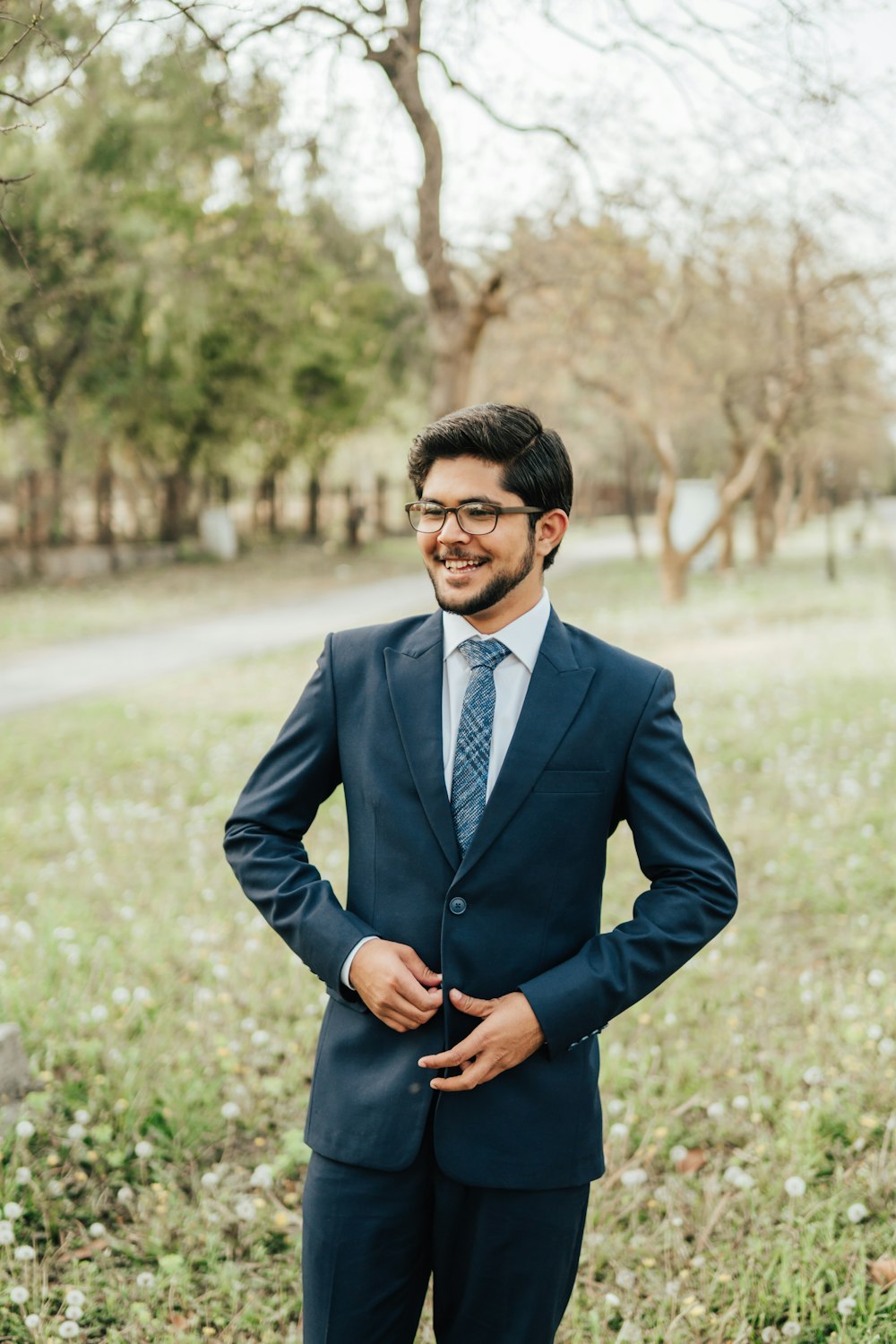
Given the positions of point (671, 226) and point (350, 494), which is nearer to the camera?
point (671, 226)

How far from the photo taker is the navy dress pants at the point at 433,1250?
2125 mm

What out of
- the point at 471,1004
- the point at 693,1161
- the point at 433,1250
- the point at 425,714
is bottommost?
the point at 693,1161

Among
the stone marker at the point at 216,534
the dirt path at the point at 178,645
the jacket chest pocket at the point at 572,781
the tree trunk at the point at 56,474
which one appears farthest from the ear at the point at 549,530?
the stone marker at the point at 216,534

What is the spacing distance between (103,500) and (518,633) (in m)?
26.0

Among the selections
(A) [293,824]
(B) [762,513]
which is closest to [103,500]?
(B) [762,513]

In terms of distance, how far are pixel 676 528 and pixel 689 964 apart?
24.4m

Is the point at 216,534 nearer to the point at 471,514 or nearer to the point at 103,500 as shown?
the point at 103,500

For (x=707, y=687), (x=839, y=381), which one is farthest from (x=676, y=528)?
(x=707, y=687)

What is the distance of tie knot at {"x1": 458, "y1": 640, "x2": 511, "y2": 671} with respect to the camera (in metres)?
2.23

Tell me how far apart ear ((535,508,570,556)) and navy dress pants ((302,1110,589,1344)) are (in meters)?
1.10

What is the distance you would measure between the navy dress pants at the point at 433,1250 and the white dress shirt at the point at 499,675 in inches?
27.6

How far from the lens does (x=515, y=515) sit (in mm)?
2143

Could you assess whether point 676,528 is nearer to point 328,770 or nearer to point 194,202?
point 194,202

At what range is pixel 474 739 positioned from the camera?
2.19 meters
